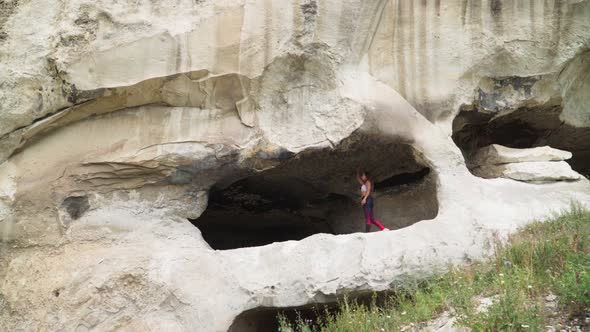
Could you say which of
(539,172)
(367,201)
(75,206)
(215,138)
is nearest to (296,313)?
(367,201)

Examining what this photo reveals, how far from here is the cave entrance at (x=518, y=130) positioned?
7293mm

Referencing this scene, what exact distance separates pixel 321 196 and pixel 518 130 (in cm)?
264

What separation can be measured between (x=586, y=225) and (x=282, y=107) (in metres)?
2.98

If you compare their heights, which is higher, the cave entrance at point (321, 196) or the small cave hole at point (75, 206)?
the small cave hole at point (75, 206)

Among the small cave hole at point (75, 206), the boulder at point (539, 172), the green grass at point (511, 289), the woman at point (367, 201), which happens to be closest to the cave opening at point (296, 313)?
the green grass at point (511, 289)

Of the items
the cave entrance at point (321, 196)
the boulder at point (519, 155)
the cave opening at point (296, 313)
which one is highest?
the boulder at point (519, 155)

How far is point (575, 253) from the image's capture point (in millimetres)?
4668

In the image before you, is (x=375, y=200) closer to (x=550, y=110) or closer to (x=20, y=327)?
(x=550, y=110)

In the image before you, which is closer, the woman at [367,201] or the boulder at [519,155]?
the boulder at [519,155]

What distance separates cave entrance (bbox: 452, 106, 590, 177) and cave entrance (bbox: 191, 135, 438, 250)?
0.75m

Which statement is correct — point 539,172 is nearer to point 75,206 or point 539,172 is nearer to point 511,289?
point 511,289

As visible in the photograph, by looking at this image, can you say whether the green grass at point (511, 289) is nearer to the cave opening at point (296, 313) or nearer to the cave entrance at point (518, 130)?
the cave opening at point (296, 313)

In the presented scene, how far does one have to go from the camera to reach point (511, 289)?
420 cm

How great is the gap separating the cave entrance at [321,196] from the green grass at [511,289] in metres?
1.48
